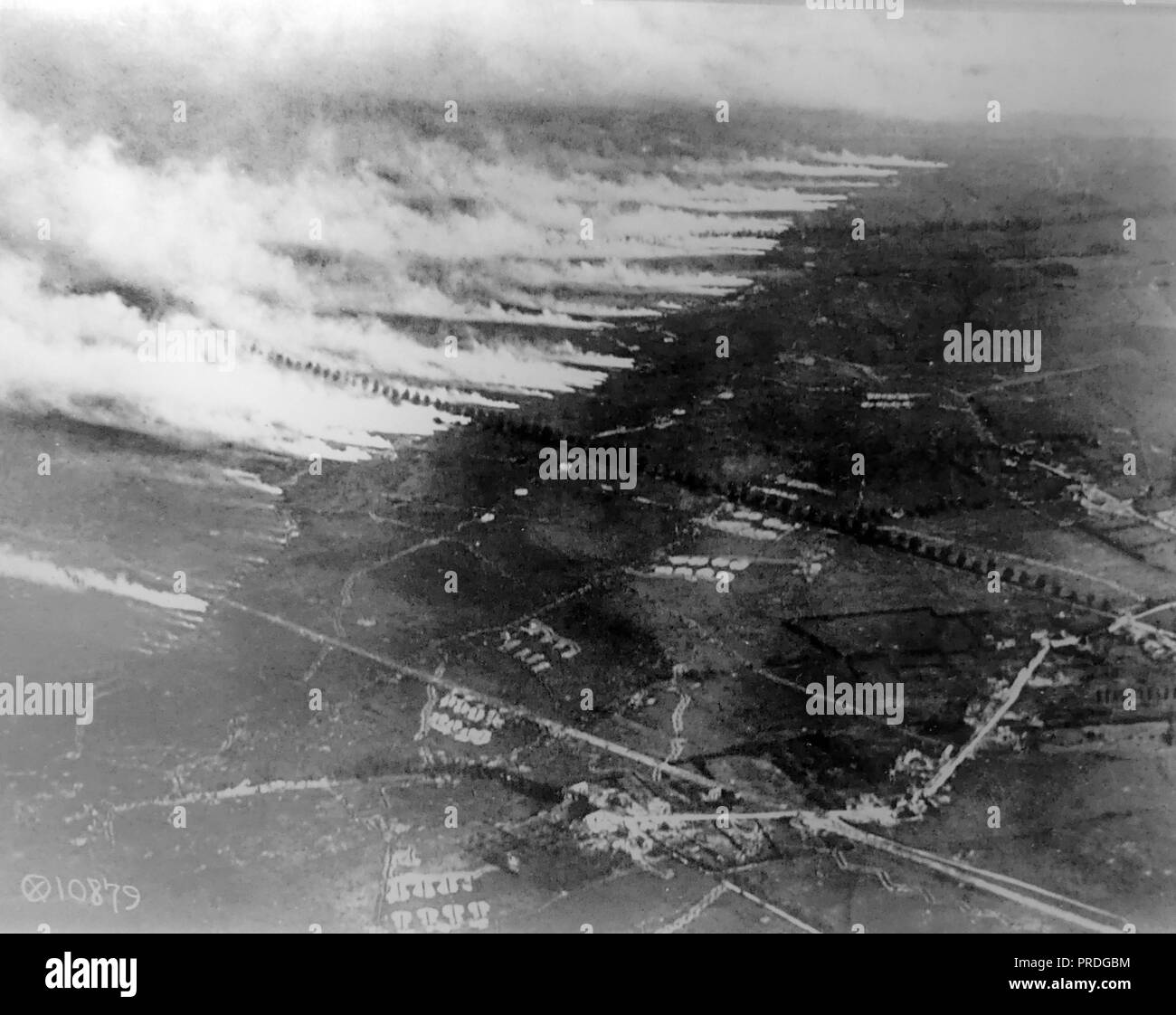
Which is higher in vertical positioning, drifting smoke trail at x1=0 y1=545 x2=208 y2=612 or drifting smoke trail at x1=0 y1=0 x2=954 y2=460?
drifting smoke trail at x1=0 y1=0 x2=954 y2=460

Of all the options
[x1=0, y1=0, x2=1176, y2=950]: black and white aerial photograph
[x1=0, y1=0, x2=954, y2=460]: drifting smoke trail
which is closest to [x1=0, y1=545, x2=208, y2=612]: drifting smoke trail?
[x1=0, y1=0, x2=1176, y2=950]: black and white aerial photograph

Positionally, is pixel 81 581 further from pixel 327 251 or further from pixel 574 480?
pixel 574 480

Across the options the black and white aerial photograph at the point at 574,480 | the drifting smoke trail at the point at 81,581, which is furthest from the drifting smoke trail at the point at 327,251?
the drifting smoke trail at the point at 81,581

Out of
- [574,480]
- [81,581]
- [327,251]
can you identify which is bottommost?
[81,581]

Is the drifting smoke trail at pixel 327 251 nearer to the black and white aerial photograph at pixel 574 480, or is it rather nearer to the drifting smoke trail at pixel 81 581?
the black and white aerial photograph at pixel 574 480

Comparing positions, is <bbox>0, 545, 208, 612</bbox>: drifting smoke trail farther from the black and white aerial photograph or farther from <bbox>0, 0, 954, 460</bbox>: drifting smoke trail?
<bbox>0, 0, 954, 460</bbox>: drifting smoke trail

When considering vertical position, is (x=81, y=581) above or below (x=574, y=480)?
below

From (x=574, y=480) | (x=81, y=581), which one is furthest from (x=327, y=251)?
(x=81, y=581)

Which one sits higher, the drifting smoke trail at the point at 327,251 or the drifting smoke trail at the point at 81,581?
the drifting smoke trail at the point at 327,251

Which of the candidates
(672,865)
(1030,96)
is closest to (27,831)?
(672,865)
